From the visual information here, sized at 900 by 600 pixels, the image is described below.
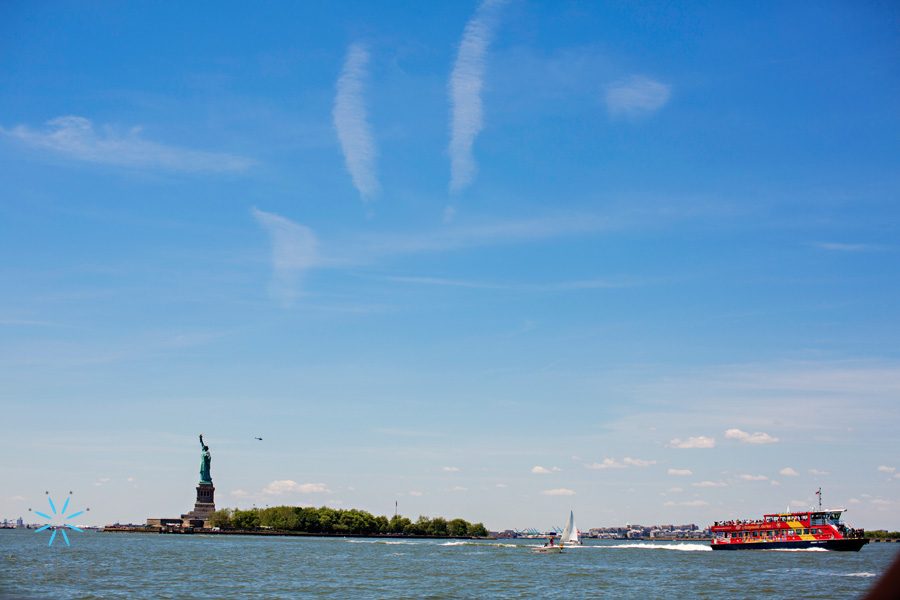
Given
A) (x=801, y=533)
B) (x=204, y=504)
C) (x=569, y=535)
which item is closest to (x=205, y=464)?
(x=204, y=504)

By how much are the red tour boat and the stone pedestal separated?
13298 cm

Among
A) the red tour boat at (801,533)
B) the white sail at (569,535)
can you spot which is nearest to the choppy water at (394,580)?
the red tour boat at (801,533)

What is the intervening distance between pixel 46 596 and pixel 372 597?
838 inches

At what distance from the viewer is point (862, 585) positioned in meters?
66.8

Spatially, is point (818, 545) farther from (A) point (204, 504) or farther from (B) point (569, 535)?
(A) point (204, 504)

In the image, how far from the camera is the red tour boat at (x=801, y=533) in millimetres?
115375

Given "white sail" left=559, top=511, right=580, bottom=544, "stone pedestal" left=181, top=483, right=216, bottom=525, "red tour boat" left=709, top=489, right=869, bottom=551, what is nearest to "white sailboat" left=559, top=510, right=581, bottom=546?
"white sail" left=559, top=511, right=580, bottom=544

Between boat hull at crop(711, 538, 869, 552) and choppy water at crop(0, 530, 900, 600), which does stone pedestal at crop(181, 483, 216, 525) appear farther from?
boat hull at crop(711, 538, 869, 552)

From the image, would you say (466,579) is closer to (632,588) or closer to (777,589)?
(632,588)

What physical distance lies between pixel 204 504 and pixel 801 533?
145934mm

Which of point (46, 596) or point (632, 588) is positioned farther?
point (632, 588)

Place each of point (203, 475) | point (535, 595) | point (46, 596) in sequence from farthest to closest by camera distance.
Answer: point (203, 475)
point (535, 595)
point (46, 596)

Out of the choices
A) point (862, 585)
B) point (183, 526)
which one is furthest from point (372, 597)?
point (183, 526)

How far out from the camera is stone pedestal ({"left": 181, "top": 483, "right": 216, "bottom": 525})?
190125 mm
